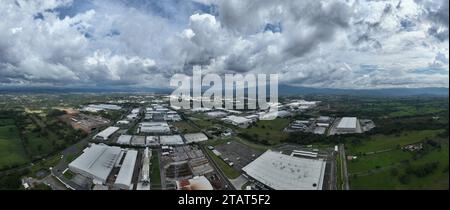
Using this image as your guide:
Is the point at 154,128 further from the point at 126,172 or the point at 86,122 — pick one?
the point at 126,172

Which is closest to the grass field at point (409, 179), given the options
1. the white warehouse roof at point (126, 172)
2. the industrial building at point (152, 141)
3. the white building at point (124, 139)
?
the white warehouse roof at point (126, 172)

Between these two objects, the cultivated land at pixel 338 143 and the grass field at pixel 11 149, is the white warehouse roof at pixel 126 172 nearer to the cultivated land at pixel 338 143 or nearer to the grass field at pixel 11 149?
the cultivated land at pixel 338 143

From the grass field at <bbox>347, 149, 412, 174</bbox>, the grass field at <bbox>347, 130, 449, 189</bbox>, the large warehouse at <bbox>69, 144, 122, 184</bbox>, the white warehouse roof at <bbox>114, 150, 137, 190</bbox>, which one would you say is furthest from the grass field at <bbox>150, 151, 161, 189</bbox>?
the grass field at <bbox>347, 149, 412, 174</bbox>

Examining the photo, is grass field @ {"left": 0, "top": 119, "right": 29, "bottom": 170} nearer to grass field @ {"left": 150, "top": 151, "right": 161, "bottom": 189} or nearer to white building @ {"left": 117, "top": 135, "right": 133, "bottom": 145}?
white building @ {"left": 117, "top": 135, "right": 133, "bottom": 145}

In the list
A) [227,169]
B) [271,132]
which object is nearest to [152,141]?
[227,169]
